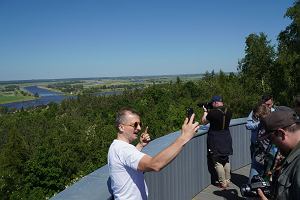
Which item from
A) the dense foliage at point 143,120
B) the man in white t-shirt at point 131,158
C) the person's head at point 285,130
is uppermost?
the person's head at point 285,130

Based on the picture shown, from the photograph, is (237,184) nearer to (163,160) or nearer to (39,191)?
(163,160)

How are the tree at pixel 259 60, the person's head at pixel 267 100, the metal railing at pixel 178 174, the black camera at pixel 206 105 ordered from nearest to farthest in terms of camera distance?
the metal railing at pixel 178 174 → the person's head at pixel 267 100 → the black camera at pixel 206 105 → the tree at pixel 259 60

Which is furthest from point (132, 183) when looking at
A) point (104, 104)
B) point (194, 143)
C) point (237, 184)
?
point (104, 104)

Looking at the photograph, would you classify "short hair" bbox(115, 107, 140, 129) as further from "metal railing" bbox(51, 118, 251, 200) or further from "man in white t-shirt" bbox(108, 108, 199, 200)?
"metal railing" bbox(51, 118, 251, 200)

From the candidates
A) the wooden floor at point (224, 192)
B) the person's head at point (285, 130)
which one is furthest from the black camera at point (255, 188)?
the wooden floor at point (224, 192)

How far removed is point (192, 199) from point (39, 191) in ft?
132

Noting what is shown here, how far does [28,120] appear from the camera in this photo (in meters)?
86.9

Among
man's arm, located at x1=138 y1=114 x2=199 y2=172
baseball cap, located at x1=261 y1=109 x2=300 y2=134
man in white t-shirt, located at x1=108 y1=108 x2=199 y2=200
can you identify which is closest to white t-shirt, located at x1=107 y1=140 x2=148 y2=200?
man in white t-shirt, located at x1=108 y1=108 x2=199 y2=200

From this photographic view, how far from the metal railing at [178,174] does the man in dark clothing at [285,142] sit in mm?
1125

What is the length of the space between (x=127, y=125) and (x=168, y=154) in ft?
1.68

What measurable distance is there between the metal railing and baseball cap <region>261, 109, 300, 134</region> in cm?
114

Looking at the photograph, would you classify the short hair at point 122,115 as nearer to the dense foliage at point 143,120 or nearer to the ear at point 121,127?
the ear at point 121,127

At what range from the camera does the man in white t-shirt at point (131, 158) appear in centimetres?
245

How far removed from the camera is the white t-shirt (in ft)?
8.69
